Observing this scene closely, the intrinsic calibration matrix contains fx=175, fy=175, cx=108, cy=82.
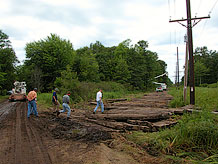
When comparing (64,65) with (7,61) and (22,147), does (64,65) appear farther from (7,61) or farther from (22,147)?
(22,147)

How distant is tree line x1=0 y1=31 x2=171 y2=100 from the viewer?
1496 inches

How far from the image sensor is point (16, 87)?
25.0 m

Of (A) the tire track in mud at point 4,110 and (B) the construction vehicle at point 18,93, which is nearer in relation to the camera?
(A) the tire track in mud at point 4,110

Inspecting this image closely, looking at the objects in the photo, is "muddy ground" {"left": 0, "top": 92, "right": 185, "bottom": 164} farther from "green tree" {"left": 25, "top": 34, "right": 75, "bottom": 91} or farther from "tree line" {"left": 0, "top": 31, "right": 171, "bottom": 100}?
"green tree" {"left": 25, "top": 34, "right": 75, "bottom": 91}

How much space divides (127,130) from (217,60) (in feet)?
277

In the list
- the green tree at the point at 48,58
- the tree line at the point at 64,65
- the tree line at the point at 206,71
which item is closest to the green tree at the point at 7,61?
the tree line at the point at 64,65

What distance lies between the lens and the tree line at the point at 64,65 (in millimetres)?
38000

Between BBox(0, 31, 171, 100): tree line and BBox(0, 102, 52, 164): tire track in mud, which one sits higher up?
BBox(0, 31, 171, 100): tree line

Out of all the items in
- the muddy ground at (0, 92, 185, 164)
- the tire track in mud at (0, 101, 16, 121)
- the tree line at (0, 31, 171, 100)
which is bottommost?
the muddy ground at (0, 92, 185, 164)

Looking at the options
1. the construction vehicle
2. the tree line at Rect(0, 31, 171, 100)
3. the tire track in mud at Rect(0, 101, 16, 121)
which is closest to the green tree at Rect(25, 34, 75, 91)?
the tree line at Rect(0, 31, 171, 100)

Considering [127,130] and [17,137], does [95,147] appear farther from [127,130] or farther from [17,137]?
[17,137]

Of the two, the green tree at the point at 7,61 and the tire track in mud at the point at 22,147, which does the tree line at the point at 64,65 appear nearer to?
the green tree at the point at 7,61

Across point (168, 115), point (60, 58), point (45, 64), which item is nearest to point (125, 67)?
point (60, 58)

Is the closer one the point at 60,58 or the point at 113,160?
the point at 113,160
